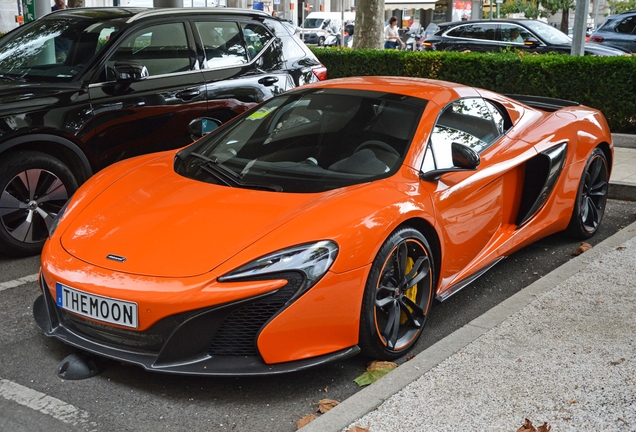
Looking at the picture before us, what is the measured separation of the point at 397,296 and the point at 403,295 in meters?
0.06

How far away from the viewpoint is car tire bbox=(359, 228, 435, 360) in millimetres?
3732

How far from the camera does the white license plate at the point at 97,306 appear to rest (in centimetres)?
342

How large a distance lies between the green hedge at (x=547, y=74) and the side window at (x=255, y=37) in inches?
182

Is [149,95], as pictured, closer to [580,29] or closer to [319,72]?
[319,72]

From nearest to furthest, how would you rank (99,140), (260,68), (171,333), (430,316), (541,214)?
(171,333) < (430,316) < (541,214) < (99,140) < (260,68)

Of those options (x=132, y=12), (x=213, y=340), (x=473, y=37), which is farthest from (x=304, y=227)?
(x=473, y=37)

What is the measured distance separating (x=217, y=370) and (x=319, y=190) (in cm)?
113

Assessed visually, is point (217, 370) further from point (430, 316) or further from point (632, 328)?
point (632, 328)

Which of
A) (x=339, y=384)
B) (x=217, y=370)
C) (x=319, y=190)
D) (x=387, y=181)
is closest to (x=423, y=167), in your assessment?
(x=387, y=181)

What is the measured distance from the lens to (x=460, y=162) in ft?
14.2

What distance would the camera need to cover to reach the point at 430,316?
473cm

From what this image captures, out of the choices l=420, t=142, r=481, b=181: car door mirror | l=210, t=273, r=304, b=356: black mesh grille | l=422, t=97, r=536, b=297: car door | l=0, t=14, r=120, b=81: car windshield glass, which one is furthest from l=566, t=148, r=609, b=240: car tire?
l=0, t=14, r=120, b=81: car windshield glass

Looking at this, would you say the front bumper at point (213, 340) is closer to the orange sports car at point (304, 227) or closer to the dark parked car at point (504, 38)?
the orange sports car at point (304, 227)

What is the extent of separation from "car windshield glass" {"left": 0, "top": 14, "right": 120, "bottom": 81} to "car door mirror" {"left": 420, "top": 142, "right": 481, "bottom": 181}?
10.6 ft
